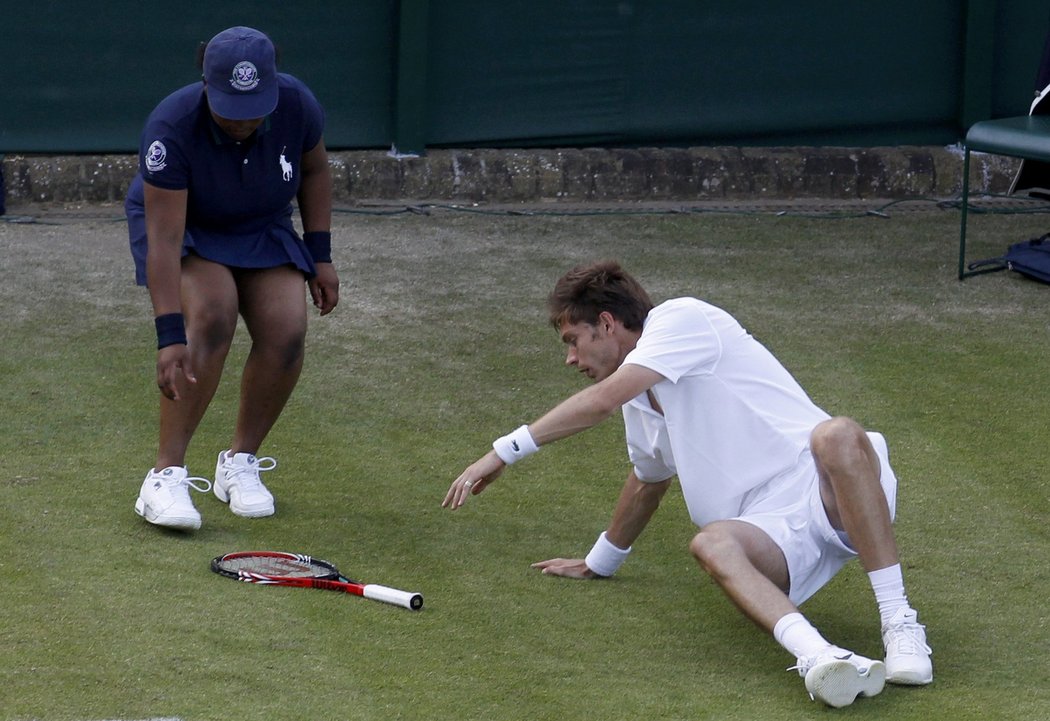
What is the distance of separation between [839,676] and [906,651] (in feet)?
0.99

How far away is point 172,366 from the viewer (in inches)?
176

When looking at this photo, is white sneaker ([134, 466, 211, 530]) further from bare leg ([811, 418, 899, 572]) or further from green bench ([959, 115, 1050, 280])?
green bench ([959, 115, 1050, 280])

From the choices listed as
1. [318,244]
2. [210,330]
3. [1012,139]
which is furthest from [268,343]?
[1012,139]

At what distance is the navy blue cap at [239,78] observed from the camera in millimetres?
4348

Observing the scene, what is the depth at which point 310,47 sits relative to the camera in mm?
9516

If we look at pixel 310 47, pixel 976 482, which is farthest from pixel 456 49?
pixel 976 482

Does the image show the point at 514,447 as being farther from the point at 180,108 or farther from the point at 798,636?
the point at 180,108

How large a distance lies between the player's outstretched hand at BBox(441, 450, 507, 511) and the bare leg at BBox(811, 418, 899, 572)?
2.59 ft

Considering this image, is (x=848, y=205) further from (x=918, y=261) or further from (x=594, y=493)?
(x=594, y=493)

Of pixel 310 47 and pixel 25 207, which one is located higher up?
pixel 310 47

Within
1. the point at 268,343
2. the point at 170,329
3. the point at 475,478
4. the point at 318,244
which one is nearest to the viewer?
the point at 475,478

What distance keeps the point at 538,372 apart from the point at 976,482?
198cm

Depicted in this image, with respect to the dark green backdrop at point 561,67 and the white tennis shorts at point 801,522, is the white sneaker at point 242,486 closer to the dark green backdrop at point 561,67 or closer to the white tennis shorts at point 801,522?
the white tennis shorts at point 801,522

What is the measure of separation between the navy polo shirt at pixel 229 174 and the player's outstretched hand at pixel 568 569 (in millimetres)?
1246
